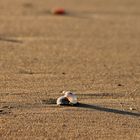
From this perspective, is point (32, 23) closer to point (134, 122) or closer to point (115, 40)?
point (115, 40)

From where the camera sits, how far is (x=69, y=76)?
7105 millimetres

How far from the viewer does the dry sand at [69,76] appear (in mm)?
5297

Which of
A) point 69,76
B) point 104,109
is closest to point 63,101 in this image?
point 104,109

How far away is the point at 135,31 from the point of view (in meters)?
11.6

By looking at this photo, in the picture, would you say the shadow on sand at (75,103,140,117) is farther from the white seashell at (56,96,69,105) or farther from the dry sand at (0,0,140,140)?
the white seashell at (56,96,69,105)

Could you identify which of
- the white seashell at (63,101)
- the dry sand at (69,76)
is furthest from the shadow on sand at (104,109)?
the white seashell at (63,101)

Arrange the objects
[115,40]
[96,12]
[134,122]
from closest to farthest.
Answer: [134,122]
[115,40]
[96,12]

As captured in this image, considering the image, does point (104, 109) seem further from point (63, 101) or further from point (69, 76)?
point (69, 76)

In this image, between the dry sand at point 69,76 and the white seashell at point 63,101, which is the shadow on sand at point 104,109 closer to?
the dry sand at point 69,76

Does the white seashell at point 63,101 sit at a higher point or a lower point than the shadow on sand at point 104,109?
higher

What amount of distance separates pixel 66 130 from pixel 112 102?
103 centimetres

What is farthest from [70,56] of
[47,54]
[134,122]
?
[134,122]

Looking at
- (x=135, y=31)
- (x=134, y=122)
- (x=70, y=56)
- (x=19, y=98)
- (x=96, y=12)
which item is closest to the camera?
(x=134, y=122)

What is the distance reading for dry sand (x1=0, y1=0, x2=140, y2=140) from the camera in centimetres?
530
